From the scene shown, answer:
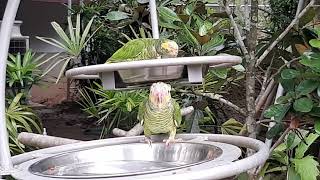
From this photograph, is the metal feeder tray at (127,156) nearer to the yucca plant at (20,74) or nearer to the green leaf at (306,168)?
the green leaf at (306,168)

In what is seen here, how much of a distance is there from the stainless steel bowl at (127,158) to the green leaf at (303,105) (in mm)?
502

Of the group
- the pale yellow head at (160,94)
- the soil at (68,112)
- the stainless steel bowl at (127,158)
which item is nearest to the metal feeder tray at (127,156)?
the stainless steel bowl at (127,158)

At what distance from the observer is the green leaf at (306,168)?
7.97 ft

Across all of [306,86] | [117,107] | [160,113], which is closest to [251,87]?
[306,86]

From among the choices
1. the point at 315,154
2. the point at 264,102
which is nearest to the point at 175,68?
the point at 264,102

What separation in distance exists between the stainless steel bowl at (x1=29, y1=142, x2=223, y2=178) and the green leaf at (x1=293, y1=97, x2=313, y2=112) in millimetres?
502

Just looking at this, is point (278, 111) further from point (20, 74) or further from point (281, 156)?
point (20, 74)

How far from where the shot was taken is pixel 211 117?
3.94m

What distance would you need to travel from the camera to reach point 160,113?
5.72 feet

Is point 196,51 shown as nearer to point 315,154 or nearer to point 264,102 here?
point 264,102

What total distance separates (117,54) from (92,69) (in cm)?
26

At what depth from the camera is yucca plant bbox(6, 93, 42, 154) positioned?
3627 mm

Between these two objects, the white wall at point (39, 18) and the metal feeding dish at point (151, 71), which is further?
the white wall at point (39, 18)

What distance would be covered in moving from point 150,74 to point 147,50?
9 centimetres
